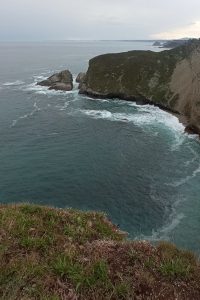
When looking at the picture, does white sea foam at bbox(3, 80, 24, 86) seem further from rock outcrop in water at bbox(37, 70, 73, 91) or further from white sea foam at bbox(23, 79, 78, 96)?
rock outcrop in water at bbox(37, 70, 73, 91)

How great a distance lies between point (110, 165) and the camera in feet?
176

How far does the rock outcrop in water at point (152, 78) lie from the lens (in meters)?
92.4

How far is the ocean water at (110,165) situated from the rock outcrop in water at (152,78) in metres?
6.69

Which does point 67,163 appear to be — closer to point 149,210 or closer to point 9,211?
point 149,210

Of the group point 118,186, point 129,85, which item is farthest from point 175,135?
point 129,85

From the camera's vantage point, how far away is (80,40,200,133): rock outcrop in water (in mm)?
92375

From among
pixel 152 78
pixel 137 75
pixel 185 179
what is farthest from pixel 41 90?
pixel 185 179

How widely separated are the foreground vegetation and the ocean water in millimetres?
21718

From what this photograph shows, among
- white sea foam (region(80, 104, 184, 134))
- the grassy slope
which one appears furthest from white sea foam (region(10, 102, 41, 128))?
the grassy slope

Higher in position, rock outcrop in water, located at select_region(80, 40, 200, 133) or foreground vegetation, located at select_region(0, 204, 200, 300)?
foreground vegetation, located at select_region(0, 204, 200, 300)

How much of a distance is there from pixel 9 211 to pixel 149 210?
90.0 feet

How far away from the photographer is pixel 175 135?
70.5m

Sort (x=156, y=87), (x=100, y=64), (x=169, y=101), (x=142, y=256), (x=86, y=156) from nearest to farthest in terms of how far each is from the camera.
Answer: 1. (x=142, y=256)
2. (x=86, y=156)
3. (x=169, y=101)
4. (x=156, y=87)
5. (x=100, y=64)

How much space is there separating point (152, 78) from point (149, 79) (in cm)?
124
